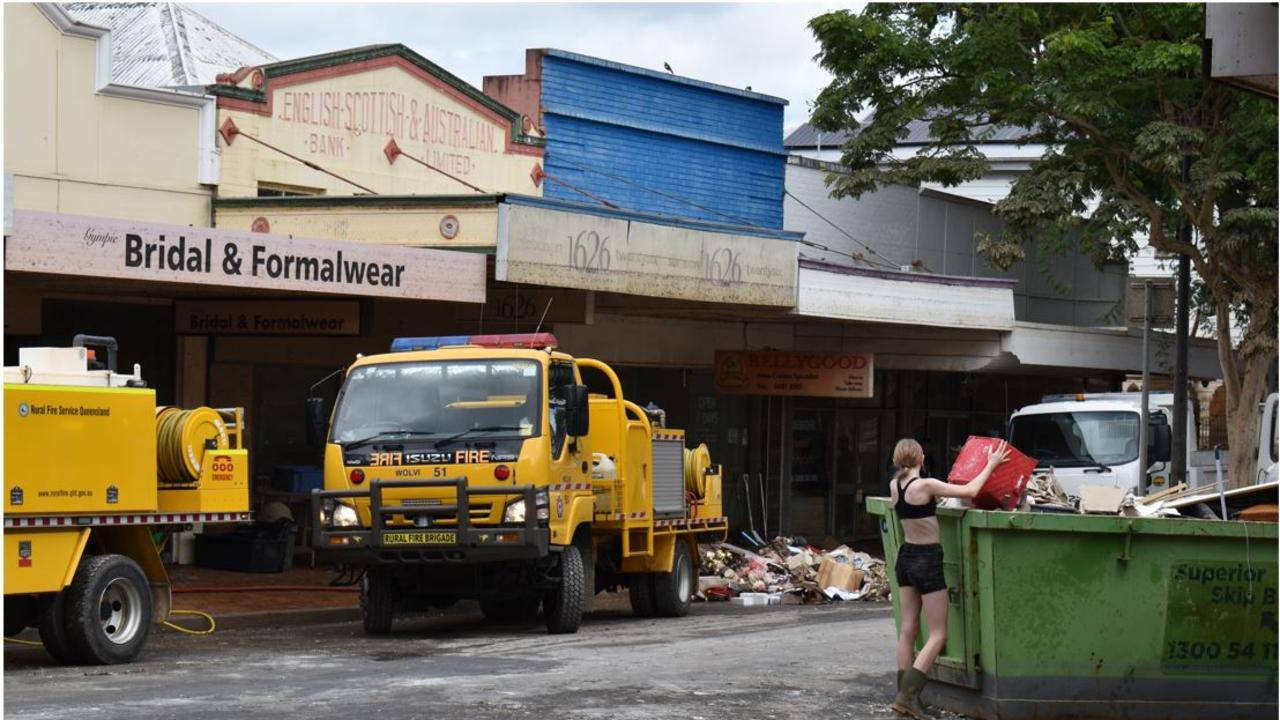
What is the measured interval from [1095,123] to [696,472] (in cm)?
1053

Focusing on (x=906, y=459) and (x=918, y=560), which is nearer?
(x=918, y=560)

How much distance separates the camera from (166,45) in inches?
945

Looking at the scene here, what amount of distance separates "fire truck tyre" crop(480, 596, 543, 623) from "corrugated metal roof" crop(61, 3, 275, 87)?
26.5ft

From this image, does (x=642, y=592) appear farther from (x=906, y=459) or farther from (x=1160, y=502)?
(x=906, y=459)

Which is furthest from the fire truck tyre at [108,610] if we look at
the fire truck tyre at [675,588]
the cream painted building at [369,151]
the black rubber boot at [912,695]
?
the cream painted building at [369,151]

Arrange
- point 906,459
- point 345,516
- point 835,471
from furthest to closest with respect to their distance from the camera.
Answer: point 835,471, point 345,516, point 906,459

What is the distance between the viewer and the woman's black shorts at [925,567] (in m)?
10.7

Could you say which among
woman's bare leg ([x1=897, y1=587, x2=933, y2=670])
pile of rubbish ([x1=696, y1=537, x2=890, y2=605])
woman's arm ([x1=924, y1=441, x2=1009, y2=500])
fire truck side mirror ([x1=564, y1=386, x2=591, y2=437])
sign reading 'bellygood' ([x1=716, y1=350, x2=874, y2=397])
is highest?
sign reading 'bellygood' ([x1=716, y1=350, x2=874, y2=397])

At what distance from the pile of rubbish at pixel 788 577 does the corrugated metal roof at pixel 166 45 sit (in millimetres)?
8777

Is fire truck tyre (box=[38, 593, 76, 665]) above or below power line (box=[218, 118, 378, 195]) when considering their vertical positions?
below

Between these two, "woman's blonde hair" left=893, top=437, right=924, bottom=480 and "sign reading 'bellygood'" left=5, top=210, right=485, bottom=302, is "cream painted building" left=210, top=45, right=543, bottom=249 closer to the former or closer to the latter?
"sign reading 'bellygood'" left=5, top=210, right=485, bottom=302

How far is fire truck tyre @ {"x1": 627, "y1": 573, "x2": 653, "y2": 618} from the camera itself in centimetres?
1917

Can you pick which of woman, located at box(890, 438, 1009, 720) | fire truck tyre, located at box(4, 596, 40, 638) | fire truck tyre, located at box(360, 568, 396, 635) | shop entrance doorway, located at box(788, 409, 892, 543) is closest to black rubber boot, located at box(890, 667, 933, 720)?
woman, located at box(890, 438, 1009, 720)

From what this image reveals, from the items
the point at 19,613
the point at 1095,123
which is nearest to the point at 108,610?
the point at 19,613
